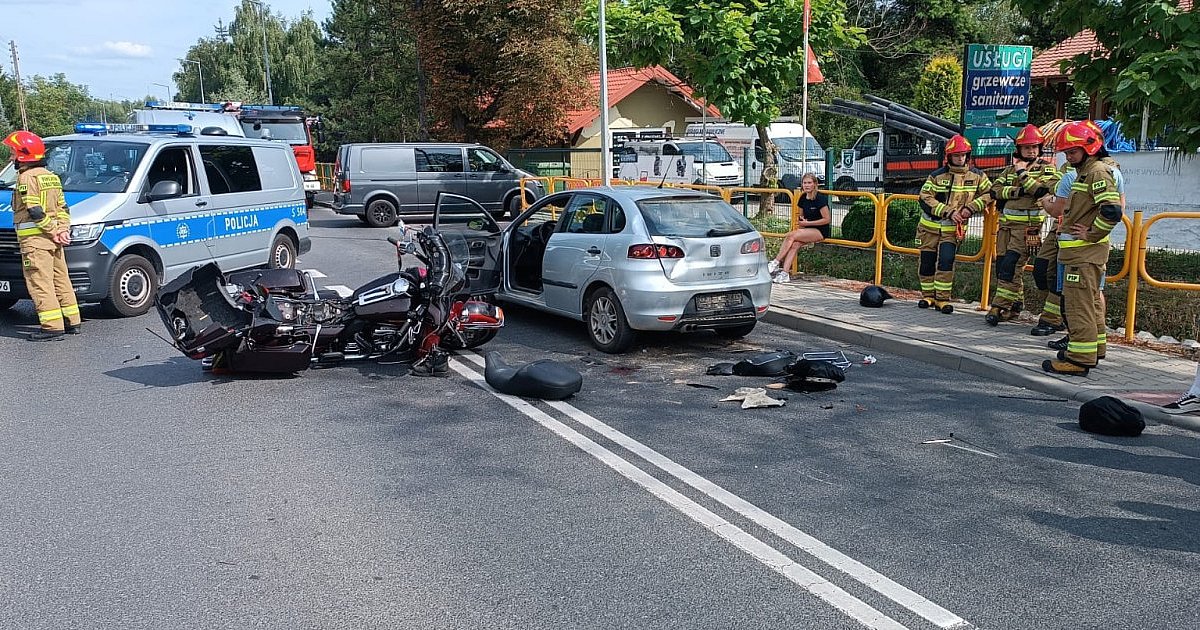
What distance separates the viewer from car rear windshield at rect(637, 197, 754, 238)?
823 centimetres

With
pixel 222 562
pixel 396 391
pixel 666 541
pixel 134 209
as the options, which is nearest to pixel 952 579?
pixel 666 541

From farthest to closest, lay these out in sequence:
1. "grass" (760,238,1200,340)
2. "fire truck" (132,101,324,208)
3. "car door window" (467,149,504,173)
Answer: "car door window" (467,149,504,173)
"fire truck" (132,101,324,208)
"grass" (760,238,1200,340)

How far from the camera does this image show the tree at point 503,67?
1192 inches

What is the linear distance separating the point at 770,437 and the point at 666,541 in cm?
179

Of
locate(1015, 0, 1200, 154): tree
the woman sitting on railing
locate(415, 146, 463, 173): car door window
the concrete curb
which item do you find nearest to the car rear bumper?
the concrete curb

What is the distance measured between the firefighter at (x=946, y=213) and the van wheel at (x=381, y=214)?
47.5ft

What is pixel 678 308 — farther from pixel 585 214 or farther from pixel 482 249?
pixel 482 249

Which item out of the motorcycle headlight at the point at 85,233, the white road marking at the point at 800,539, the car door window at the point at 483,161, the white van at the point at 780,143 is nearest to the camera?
the white road marking at the point at 800,539

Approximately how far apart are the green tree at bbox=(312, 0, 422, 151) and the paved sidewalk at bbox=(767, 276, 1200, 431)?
1059 inches

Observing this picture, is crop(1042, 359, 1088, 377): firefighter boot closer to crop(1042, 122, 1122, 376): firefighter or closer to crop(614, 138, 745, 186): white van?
crop(1042, 122, 1122, 376): firefighter

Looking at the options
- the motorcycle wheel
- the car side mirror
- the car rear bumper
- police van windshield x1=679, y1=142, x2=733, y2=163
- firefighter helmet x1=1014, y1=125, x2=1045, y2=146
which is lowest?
the motorcycle wheel

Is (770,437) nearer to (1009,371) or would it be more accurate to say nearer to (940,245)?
(1009,371)

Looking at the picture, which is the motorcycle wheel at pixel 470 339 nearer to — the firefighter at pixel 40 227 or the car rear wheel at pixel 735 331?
the car rear wheel at pixel 735 331

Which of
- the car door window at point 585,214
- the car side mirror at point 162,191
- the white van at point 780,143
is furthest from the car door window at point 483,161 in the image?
the car door window at point 585,214
